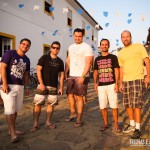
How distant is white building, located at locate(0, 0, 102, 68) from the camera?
10.1 meters

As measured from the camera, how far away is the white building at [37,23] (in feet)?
33.1

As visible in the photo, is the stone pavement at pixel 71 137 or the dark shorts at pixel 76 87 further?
the dark shorts at pixel 76 87

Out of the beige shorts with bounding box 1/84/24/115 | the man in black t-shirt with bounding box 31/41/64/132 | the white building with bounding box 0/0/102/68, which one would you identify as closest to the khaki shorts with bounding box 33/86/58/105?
the man in black t-shirt with bounding box 31/41/64/132

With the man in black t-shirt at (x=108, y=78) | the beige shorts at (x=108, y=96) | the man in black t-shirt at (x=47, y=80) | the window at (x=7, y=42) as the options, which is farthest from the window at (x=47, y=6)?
the beige shorts at (x=108, y=96)

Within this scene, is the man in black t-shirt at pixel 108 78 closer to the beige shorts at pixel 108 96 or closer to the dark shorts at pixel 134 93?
the beige shorts at pixel 108 96

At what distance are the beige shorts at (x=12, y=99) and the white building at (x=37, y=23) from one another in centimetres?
619

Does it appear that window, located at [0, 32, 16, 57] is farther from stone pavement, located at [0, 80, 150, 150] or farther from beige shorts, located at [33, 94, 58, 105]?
beige shorts, located at [33, 94, 58, 105]

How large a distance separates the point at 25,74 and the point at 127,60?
7.03ft

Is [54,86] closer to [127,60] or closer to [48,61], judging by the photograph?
[48,61]

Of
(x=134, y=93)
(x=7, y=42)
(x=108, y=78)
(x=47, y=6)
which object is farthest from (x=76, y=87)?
(x=47, y=6)

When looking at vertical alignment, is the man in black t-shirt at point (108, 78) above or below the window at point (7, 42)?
below

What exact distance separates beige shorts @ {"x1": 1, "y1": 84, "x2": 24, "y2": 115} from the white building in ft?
20.3

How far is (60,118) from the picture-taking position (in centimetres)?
570

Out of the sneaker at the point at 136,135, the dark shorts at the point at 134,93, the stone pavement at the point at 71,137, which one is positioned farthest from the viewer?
the dark shorts at the point at 134,93
